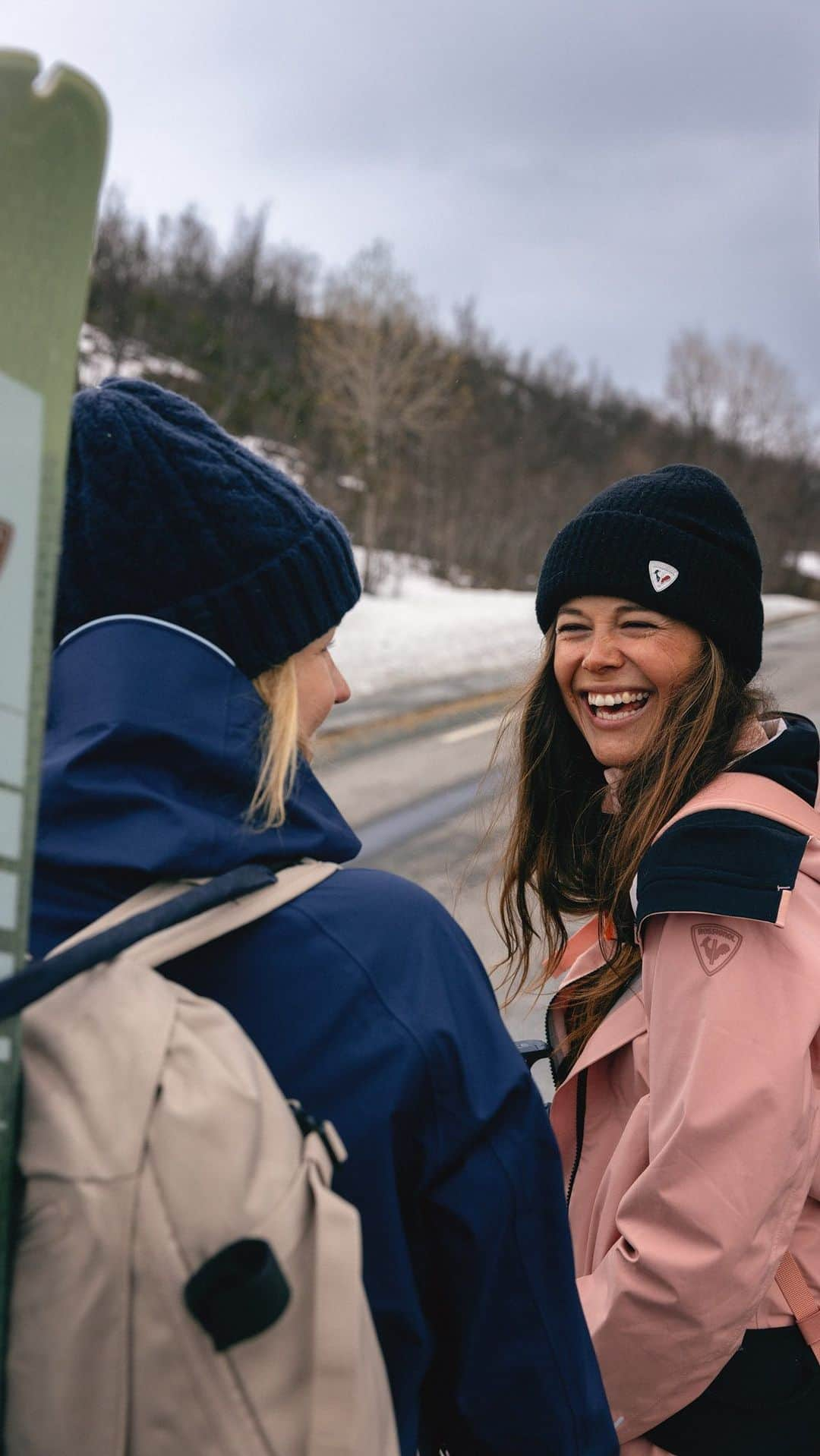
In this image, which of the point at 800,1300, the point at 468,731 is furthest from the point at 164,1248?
the point at 468,731

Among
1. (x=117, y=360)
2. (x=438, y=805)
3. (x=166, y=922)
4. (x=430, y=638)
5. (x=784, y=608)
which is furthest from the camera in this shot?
(x=784, y=608)

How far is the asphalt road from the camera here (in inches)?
244

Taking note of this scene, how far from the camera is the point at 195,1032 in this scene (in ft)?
2.75

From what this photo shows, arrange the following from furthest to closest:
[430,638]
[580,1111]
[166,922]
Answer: [430,638] → [580,1111] → [166,922]

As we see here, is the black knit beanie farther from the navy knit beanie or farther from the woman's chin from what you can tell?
the navy knit beanie

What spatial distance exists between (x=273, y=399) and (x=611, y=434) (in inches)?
1315

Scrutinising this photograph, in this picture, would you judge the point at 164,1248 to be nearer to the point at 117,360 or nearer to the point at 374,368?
the point at 374,368

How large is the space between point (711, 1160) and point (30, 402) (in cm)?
122

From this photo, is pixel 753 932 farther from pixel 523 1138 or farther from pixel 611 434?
pixel 611 434

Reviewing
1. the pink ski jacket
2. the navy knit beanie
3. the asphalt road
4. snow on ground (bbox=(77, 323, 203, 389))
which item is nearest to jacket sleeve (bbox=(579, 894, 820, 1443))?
the pink ski jacket

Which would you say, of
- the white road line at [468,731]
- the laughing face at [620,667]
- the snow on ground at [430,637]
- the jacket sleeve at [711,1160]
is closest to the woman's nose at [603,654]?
the laughing face at [620,667]

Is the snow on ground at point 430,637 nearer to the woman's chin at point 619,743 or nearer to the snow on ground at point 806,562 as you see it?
the woman's chin at point 619,743

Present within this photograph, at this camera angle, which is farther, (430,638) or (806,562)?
(806,562)

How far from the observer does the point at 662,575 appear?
1.87 m
